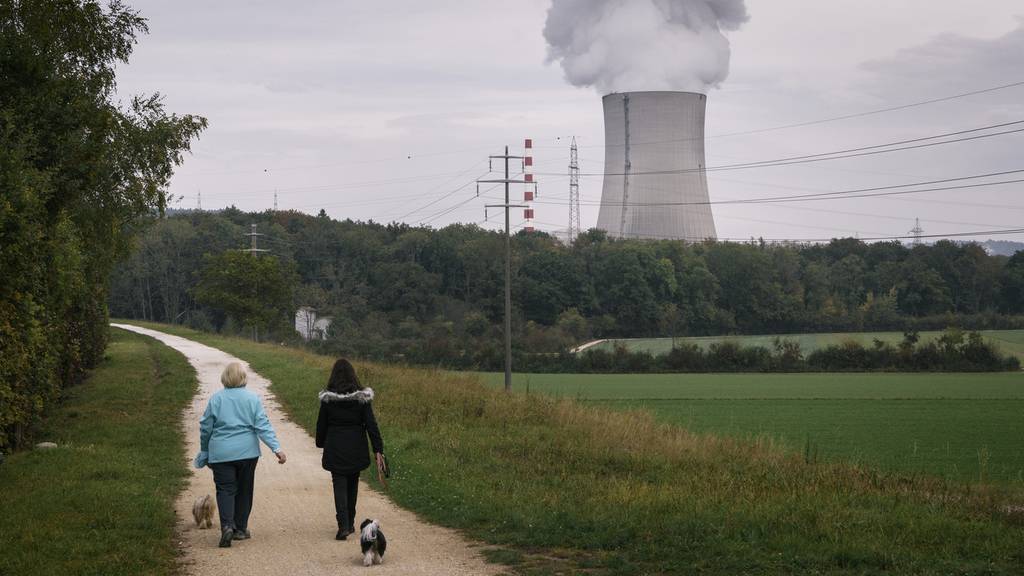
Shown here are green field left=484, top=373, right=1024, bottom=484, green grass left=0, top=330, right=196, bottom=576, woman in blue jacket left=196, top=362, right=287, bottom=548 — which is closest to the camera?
green grass left=0, top=330, right=196, bottom=576

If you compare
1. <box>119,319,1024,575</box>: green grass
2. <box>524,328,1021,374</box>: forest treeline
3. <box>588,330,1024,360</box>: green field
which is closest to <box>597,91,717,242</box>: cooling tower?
<box>524,328,1021,374</box>: forest treeline

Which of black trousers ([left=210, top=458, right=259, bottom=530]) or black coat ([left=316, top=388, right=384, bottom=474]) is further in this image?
black coat ([left=316, top=388, right=384, bottom=474])

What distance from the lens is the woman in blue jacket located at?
30.6ft

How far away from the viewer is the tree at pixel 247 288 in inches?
2292

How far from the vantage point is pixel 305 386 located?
960 inches

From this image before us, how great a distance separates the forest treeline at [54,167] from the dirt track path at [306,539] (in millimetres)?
3280

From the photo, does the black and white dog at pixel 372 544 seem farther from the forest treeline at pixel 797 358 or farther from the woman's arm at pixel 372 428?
the forest treeline at pixel 797 358

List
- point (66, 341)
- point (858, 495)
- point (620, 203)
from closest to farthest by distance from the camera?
1. point (858, 495)
2. point (66, 341)
3. point (620, 203)


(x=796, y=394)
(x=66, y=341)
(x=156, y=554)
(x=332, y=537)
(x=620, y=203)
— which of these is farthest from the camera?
(x=620, y=203)

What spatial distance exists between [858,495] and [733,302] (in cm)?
8694

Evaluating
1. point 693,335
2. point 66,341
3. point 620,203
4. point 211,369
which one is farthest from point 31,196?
point 693,335

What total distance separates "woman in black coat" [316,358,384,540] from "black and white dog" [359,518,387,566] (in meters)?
1.12

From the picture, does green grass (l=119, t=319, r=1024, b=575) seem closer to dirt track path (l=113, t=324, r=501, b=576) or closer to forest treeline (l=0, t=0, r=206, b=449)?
dirt track path (l=113, t=324, r=501, b=576)

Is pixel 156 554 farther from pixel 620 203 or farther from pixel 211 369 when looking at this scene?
pixel 620 203
